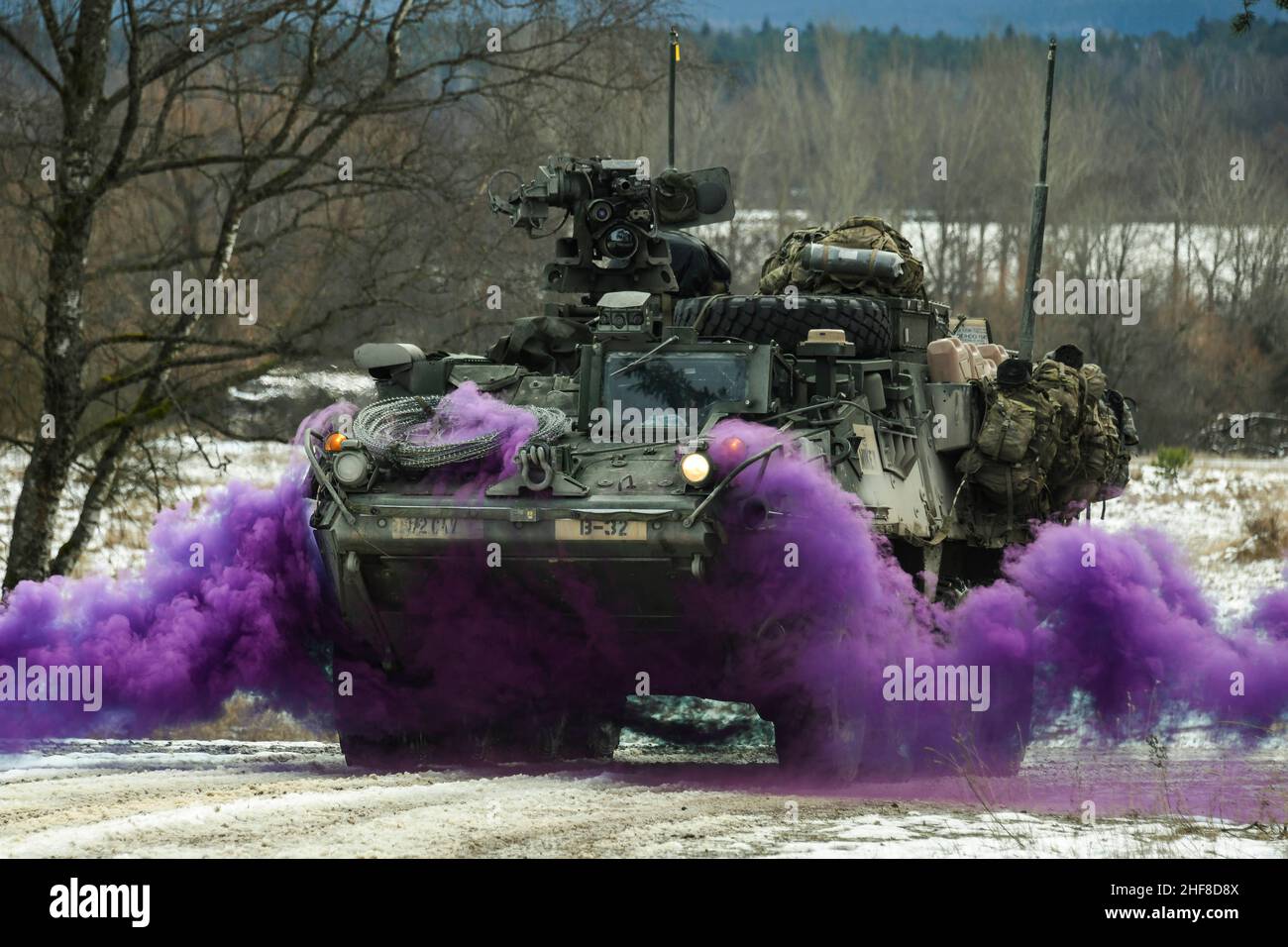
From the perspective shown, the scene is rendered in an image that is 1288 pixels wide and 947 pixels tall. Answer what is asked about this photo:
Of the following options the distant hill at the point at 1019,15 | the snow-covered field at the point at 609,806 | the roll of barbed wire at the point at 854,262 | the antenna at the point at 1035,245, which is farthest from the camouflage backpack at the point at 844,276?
the distant hill at the point at 1019,15

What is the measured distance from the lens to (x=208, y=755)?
12.3 meters

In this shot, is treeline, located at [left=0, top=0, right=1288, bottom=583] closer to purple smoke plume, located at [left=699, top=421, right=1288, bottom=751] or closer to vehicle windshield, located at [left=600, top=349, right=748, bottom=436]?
vehicle windshield, located at [left=600, top=349, right=748, bottom=436]

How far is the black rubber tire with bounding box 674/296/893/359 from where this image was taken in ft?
39.3

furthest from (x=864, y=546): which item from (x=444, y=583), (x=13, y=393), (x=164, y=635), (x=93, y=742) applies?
(x=13, y=393)

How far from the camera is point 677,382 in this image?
444 inches

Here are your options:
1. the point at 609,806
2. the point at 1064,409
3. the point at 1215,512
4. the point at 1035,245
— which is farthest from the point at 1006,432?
the point at 1215,512

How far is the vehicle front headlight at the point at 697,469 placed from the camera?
10.0 m

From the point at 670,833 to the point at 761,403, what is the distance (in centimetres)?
318

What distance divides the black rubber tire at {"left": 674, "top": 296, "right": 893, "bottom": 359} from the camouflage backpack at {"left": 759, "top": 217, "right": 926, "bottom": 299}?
100 centimetres

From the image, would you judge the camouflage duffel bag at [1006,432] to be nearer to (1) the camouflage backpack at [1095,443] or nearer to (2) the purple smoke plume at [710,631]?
(2) the purple smoke plume at [710,631]

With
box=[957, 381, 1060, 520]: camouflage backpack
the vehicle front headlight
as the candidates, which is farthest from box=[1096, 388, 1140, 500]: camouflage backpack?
the vehicle front headlight

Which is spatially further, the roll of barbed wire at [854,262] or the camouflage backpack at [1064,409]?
the camouflage backpack at [1064,409]

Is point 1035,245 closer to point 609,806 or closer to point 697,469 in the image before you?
point 697,469

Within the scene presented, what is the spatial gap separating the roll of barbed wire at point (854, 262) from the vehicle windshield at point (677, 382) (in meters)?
2.26
